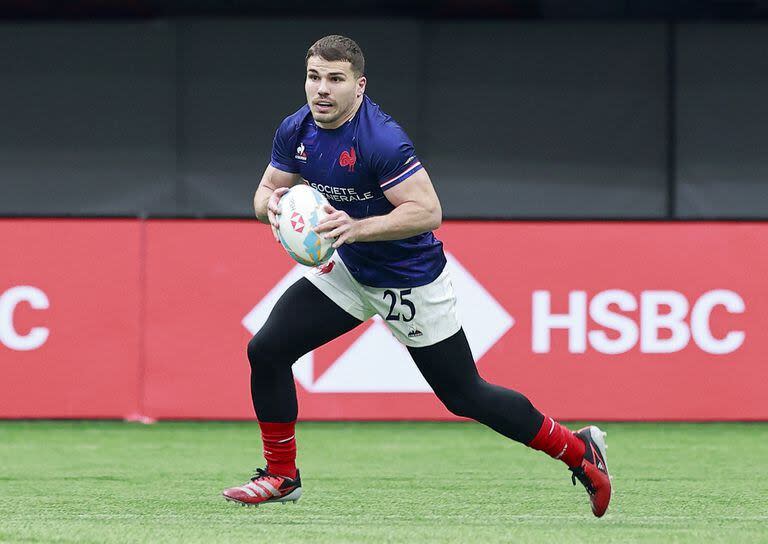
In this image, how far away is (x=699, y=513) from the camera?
20.5 ft

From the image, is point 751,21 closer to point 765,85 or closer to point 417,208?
point 765,85

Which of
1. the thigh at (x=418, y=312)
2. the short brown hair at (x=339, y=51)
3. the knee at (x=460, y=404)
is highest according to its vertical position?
the short brown hair at (x=339, y=51)

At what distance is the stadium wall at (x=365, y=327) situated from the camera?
380 inches

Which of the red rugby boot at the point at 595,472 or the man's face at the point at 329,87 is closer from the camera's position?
the man's face at the point at 329,87

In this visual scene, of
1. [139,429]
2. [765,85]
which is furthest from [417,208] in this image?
[765,85]

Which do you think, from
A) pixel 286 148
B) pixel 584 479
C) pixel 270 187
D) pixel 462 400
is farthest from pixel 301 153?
pixel 584 479

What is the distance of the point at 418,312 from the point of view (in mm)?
6156

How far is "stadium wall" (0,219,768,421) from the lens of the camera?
9648 mm

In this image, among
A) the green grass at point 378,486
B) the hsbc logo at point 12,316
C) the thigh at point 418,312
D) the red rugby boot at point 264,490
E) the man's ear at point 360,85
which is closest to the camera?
the green grass at point 378,486

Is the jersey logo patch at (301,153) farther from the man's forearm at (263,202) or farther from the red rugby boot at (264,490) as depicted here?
the red rugby boot at (264,490)

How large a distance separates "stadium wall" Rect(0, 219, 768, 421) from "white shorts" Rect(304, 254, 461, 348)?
3.34 m

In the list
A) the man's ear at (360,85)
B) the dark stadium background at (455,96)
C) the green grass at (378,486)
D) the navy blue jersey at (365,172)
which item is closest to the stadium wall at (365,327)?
the green grass at (378,486)

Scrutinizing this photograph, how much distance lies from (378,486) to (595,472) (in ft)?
4.29

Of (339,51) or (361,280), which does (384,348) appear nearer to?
(361,280)
